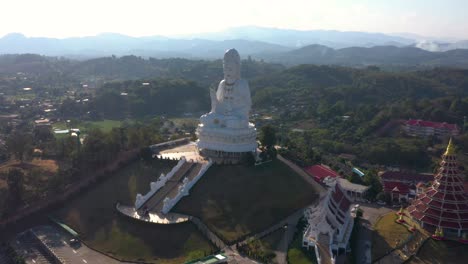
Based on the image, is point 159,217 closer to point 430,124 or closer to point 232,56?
point 232,56

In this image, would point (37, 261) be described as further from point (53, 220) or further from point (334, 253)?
point (334, 253)

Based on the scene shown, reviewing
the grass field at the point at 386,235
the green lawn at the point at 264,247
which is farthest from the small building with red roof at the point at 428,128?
the green lawn at the point at 264,247

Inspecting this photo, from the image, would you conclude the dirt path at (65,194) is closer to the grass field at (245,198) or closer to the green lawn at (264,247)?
the grass field at (245,198)

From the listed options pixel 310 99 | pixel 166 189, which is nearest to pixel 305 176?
pixel 166 189

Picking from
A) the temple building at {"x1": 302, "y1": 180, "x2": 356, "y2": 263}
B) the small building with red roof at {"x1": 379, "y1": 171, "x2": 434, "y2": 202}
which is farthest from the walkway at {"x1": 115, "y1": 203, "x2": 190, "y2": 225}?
the small building with red roof at {"x1": 379, "y1": 171, "x2": 434, "y2": 202}

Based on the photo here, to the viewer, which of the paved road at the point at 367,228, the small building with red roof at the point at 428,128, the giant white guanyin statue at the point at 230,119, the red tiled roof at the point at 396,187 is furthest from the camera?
the small building with red roof at the point at 428,128

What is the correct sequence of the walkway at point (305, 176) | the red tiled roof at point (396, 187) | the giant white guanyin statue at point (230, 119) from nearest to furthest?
the walkway at point (305, 176) < the red tiled roof at point (396, 187) < the giant white guanyin statue at point (230, 119)
